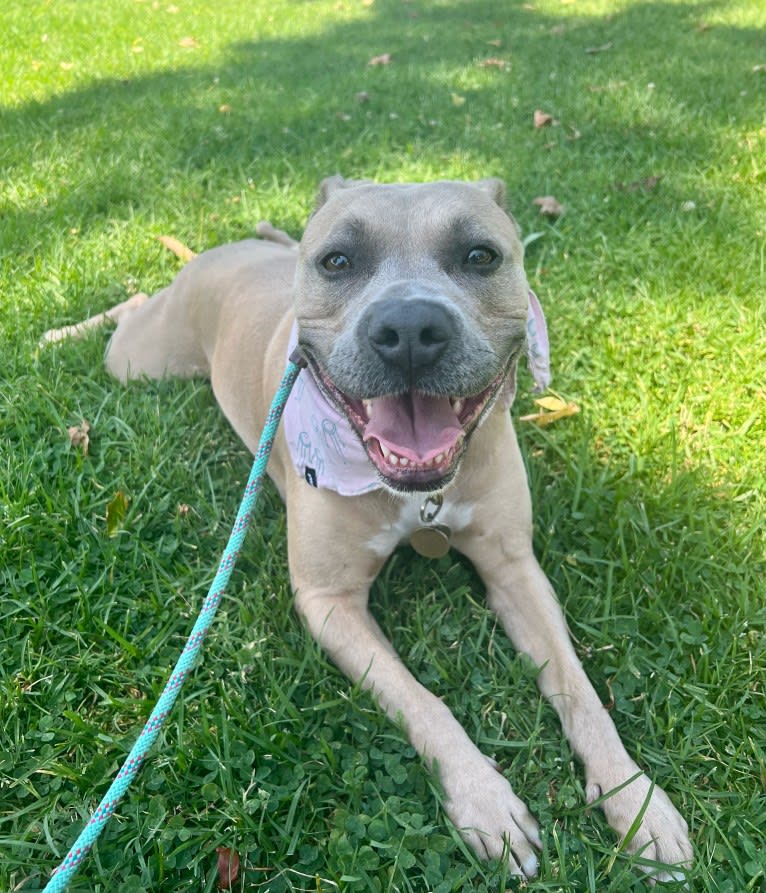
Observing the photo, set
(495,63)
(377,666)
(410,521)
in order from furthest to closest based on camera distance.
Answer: (495,63) → (410,521) → (377,666)

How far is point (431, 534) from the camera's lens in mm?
2490

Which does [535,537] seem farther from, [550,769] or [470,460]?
[550,769]

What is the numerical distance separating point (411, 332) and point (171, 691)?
3.59 ft

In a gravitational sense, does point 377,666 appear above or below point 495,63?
below

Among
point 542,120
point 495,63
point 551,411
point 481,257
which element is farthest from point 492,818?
point 495,63

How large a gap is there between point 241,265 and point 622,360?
75.0 inches

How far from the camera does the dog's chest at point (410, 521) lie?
2441 mm

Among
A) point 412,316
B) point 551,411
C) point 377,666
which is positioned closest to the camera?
point 412,316

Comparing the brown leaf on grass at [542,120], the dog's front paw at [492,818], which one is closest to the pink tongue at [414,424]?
the dog's front paw at [492,818]

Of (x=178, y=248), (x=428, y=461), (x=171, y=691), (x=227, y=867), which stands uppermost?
(x=428, y=461)

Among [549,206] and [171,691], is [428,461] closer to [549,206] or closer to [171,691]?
[171,691]

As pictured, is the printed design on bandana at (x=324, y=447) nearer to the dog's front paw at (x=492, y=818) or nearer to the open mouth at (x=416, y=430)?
the open mouth at (x=416, y=430)

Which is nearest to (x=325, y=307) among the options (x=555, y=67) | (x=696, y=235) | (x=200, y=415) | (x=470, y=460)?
(x=470, y=460)

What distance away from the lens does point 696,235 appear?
421 cm
